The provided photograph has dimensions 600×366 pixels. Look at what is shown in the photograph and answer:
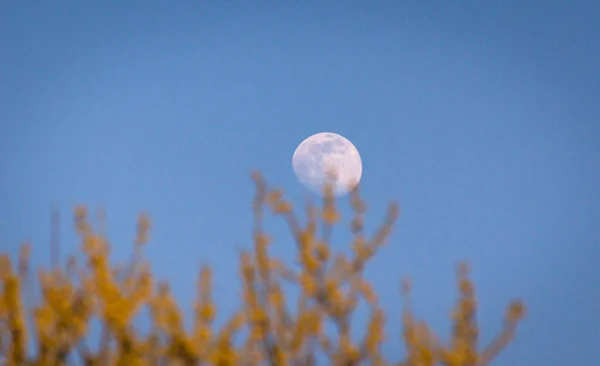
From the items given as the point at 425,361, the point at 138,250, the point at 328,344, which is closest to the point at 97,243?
the point at 138,250

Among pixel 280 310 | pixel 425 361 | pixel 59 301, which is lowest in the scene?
pixel 425 361

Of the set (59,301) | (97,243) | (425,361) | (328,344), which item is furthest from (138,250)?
(425,361)

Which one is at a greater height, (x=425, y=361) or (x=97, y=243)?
(x=97, y=243)

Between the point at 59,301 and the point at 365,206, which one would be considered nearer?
the point at 59,301

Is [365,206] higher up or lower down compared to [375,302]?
higher up

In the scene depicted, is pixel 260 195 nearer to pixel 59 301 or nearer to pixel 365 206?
pixel 365 206

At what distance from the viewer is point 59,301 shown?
5.52 metres

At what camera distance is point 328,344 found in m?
5.73

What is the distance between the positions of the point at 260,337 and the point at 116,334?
1.03 metres

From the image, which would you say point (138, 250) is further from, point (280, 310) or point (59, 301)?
point (280, 310)

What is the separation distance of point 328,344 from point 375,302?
1.58ft

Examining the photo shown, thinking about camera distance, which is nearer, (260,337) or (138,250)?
(260,337)

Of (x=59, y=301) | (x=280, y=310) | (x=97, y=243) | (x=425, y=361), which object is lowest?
(x=425, y=361)

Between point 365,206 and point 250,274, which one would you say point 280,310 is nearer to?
point 250,274
